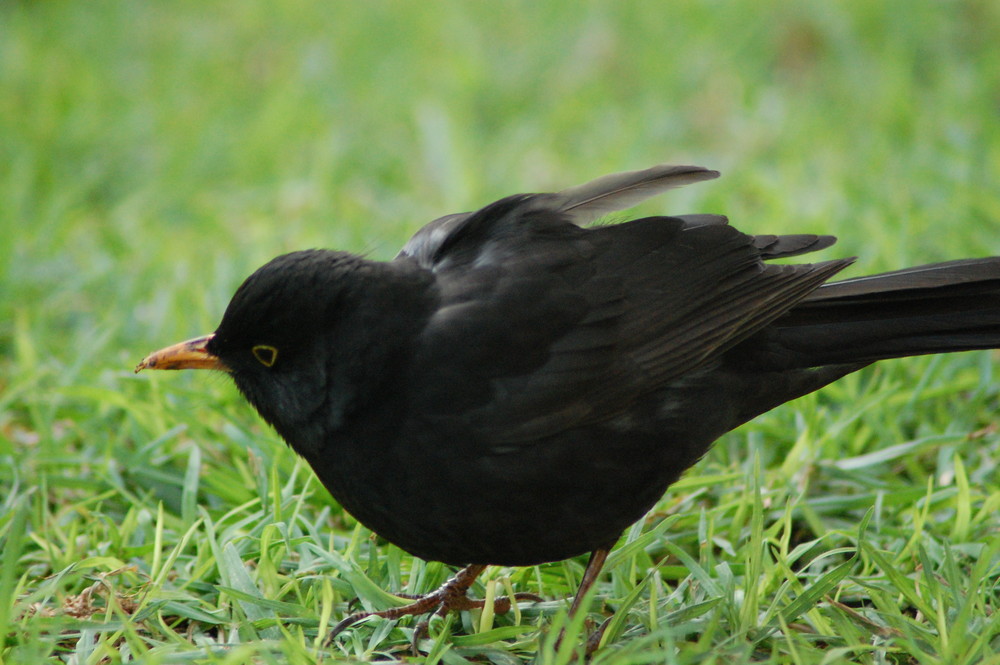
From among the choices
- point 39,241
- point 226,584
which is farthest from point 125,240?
point 226,584

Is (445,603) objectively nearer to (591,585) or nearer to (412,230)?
(591,585)

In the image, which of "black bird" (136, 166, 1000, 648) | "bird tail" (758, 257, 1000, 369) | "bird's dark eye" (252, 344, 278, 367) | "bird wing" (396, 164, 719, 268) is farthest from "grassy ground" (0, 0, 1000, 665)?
"bird wing" (396, 164, 719, 268)

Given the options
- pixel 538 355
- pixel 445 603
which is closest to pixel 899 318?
pixel 538 355

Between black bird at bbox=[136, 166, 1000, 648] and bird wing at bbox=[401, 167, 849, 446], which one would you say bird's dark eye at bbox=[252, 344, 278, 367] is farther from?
bird wing at bbox=[401, 167, 849, 446]

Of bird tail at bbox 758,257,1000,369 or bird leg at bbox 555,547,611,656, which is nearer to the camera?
bird leg at bbox 555,547,611,656

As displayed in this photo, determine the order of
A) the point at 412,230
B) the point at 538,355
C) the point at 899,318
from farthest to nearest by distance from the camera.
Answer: the point at 412,230 → the point at 899,318 → the point at 538,355

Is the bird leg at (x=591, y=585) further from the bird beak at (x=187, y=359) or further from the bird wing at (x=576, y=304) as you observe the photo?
the bird beak at (x=187, y=359)

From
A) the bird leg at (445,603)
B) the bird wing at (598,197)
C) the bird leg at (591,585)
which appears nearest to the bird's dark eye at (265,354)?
the bird wing at (598,197)
